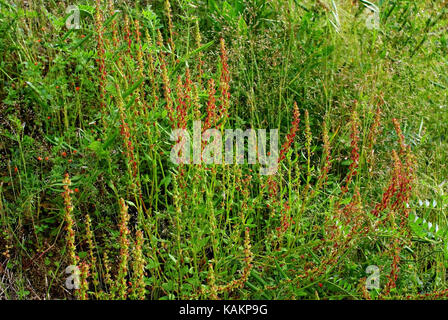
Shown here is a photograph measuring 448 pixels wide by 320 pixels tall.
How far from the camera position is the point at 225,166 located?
2121mm

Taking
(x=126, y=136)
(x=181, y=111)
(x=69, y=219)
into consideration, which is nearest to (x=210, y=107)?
(x=181, y=111)

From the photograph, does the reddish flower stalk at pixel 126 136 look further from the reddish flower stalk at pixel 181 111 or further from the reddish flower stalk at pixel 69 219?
the reddish flower stalk at pixel 69 219

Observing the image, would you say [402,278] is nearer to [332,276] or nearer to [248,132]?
[332,276]

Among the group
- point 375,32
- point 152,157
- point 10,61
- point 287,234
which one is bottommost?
point 287,234

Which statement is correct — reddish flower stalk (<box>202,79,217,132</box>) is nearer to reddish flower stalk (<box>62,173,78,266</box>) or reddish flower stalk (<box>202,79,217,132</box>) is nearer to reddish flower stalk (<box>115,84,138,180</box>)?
reddish flower stalk (<box>115,84,138,180</box>)

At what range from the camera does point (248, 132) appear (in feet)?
7.97

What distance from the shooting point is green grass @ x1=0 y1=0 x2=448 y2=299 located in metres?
1.84

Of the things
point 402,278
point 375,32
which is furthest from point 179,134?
point 375,32

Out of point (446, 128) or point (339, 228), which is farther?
point (446, 128)

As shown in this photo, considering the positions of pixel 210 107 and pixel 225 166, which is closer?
pixel 210 107

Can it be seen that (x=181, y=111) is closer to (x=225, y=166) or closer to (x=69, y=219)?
(x=225, y=166)

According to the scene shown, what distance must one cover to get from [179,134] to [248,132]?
2.23ft

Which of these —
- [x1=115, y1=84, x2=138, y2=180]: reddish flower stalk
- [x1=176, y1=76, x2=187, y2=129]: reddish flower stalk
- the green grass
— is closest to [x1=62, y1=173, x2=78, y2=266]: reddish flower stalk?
the green grass
